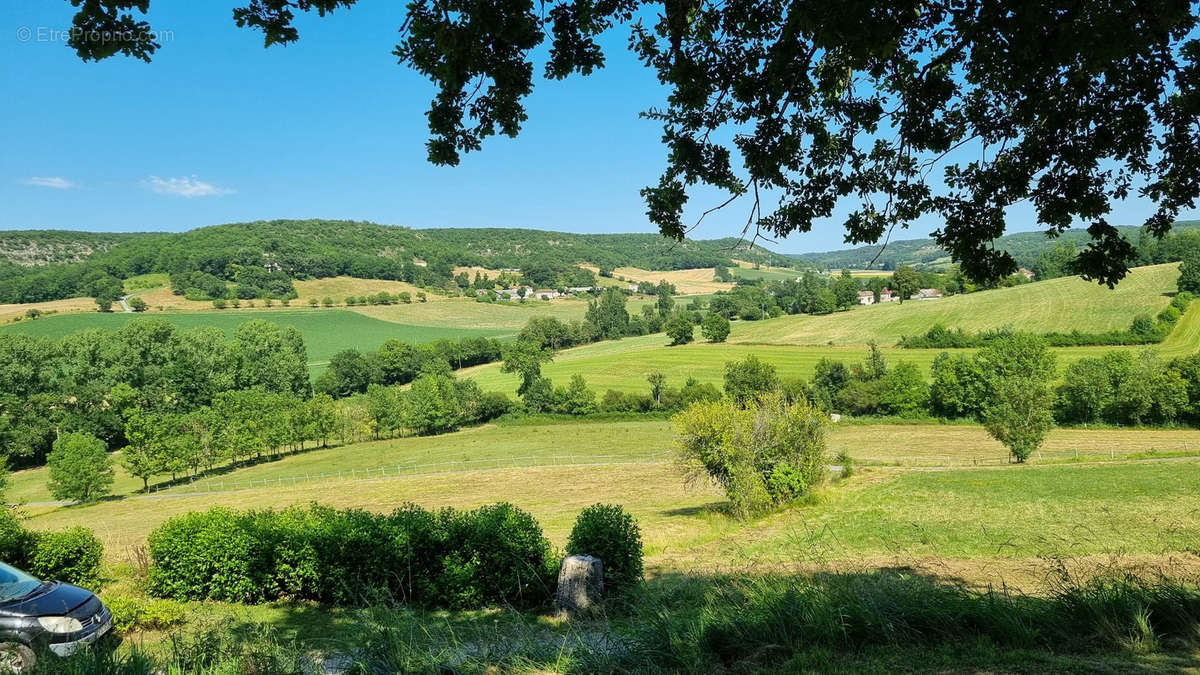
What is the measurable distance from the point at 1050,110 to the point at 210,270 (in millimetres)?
148498

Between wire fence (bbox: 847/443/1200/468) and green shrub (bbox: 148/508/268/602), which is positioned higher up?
green shrub (bbox: 148/508/268/602)

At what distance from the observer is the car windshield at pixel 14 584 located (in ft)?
25.9

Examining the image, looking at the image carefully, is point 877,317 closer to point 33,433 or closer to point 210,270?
point 33,433

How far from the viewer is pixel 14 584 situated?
27.0ft

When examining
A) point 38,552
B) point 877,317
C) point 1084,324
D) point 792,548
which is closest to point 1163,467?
point 792,548

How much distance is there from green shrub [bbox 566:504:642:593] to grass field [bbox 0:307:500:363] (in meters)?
93.1

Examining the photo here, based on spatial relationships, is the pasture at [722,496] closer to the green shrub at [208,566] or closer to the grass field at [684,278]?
the green shrub at [208,566]

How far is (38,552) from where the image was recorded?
12164 mm

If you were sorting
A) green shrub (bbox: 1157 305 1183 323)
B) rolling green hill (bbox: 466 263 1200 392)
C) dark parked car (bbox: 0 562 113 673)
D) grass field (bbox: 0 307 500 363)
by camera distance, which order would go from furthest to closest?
grass field (bbox: 0 307 500 363)
rolling green hill (bbox: 466 263 1200 392)
green shrub (bbox: 1157 305 1183 323)
dark parked car (bbox: 0 562 113 673)

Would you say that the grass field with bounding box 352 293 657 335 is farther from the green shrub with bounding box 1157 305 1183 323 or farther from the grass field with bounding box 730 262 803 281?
the green shrub with bounding box 1157 305 1183 323

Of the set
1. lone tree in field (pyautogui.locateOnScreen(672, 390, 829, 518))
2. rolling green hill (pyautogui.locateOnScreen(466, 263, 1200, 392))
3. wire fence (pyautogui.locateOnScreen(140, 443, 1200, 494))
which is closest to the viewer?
lone tree in field (pyautogui.locateOnScreen(672, 390, 829, 518))

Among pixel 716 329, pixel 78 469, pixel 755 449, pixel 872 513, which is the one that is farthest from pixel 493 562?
pixel 716 329

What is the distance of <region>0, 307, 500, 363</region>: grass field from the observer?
95.2 meters

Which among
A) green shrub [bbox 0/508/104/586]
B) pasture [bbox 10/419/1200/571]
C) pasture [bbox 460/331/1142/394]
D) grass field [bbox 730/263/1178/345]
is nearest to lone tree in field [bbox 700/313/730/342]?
grass field [bbox 730/263/1178/345]
